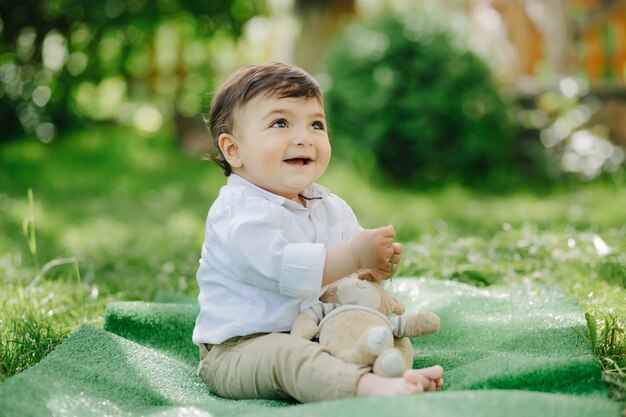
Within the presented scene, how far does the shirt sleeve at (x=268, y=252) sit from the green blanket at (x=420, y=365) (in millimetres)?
336

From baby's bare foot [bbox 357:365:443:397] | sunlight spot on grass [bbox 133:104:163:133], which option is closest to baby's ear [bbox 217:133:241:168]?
baby's bare foot [bbox 357:365:443:397]

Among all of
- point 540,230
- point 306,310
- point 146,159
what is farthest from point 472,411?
point 146,159

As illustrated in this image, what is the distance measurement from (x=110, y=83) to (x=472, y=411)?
9.63 m

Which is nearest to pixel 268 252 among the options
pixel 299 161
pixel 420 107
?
pixel 299 161

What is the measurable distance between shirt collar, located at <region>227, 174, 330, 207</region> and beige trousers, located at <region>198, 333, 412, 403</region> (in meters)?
0.40

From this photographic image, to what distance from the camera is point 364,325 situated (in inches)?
87.8

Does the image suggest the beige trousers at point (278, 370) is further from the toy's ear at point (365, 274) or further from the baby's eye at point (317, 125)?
the baby's eye at point (317, 125)

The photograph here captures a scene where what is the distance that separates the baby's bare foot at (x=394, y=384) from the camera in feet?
6.59

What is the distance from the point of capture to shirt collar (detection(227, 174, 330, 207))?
2412 mm

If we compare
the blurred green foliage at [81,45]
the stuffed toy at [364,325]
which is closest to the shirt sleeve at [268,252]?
the stuffed toy at [364,325]

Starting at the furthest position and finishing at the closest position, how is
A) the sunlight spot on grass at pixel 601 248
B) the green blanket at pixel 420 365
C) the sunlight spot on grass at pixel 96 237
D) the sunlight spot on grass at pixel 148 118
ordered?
the sunlight spot on grass at pixel 148 118, the sunlight spot on grass at pixel 96 237, the sunlight spot on grass at pixel 601 248, the green blanket at pixel 420 365

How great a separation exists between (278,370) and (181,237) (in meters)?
2.71

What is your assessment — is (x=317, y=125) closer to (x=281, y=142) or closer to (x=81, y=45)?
(x=281, y=142)

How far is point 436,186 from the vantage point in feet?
20.4
